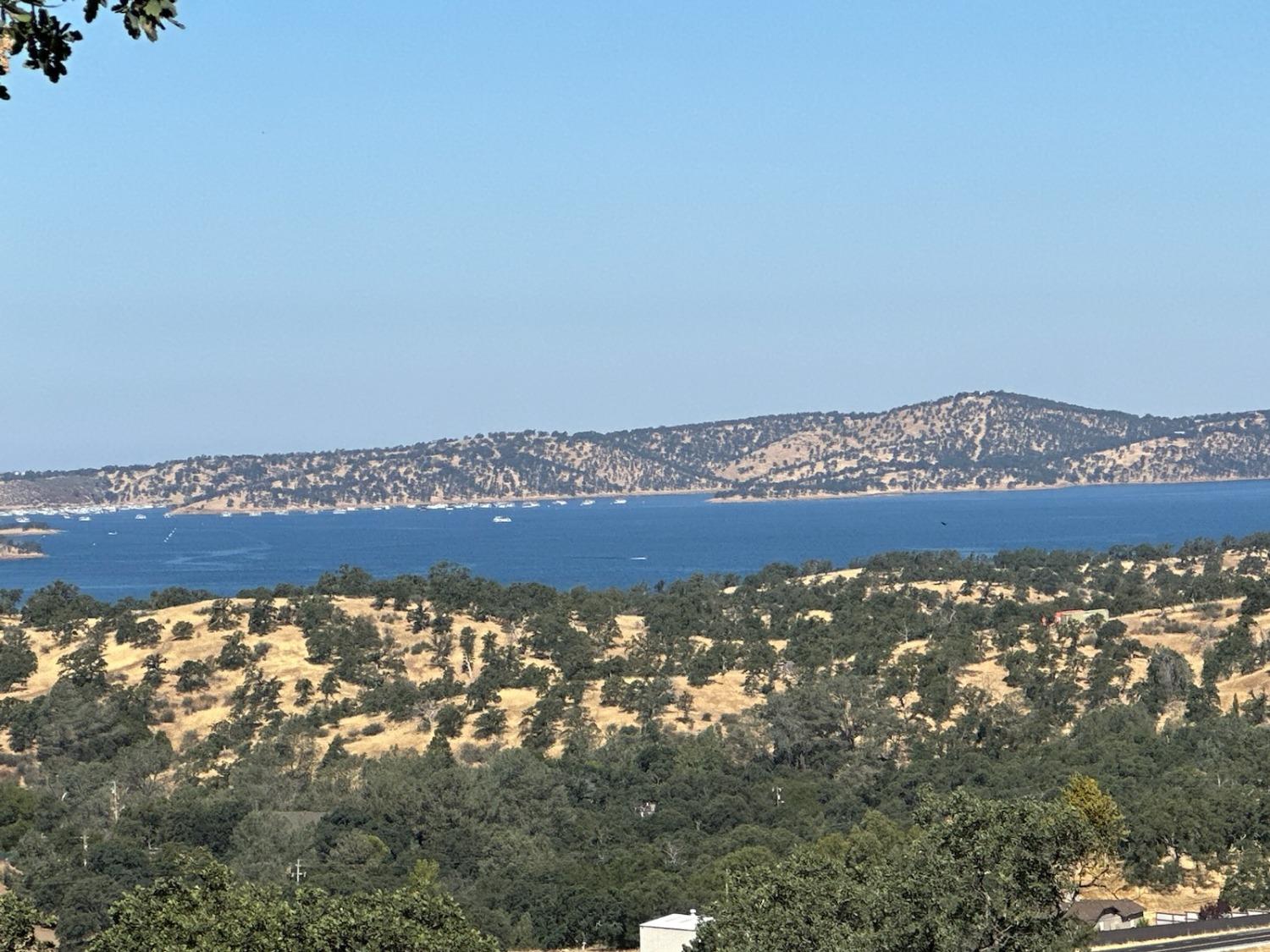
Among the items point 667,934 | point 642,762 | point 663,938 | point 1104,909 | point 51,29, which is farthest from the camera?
point 642,762

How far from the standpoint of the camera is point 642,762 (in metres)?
64.8

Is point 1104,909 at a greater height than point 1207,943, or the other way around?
point 1207,943

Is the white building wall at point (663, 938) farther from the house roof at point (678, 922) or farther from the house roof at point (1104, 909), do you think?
the house roof at point (1104, 909)

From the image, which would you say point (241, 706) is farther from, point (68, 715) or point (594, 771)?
point (594, 771)

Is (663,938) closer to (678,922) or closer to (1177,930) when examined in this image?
(678,922)

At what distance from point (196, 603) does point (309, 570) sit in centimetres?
9548

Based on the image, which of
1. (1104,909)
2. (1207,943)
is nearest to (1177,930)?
(1207,943)

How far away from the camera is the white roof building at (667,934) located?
124 ft

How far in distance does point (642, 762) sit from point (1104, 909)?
89.1 feet

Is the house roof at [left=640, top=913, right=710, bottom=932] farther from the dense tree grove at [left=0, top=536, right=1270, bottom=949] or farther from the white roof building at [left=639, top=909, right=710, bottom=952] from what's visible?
the dense tree grove at [left=0, top=536, right=1270, bottom=949]

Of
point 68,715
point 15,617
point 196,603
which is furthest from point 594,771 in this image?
point 15,617

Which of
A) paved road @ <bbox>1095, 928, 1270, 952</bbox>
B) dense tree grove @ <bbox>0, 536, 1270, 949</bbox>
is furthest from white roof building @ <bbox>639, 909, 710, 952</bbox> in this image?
paved road @ <bbox>1095, 928, 1270, 952</bbox>

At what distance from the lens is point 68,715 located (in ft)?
246

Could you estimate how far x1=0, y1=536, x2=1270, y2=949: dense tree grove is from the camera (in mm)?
30469
